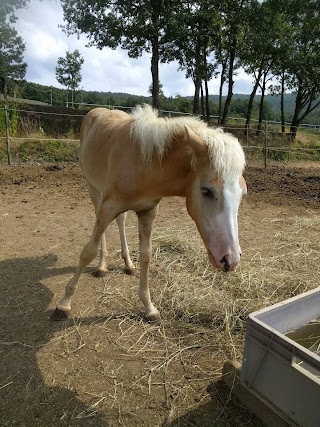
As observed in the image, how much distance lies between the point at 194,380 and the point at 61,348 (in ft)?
3.46

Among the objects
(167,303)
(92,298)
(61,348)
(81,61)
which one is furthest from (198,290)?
(81,61)

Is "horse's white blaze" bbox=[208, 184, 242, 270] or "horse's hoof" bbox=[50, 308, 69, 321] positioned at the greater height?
"horse's white blaze" bbox=[208, 184, 242, 270]

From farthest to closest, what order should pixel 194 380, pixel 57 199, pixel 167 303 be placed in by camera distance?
pixel 57 199 → pixel 167 303 → pixel 194 380

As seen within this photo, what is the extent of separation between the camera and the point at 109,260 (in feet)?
13.6

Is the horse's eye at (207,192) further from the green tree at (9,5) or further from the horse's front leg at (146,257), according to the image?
the green tree at (9,5)

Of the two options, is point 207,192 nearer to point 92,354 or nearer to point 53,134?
point 92,354

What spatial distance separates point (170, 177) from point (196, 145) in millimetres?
322

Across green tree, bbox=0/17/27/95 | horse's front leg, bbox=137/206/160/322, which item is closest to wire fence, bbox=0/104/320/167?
horse's front leg, bbox=137/206/160/322

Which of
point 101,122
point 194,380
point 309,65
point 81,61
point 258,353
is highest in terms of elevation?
point 81,61

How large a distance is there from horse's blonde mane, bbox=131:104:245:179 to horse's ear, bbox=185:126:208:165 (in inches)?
1.3

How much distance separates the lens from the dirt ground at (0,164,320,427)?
205 centimetres

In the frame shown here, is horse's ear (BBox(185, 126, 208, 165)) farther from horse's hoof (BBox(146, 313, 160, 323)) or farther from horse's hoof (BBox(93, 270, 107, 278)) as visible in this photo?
horse's hoof (BBox(93, 270, 107, 278))

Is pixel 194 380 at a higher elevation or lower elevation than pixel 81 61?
lower

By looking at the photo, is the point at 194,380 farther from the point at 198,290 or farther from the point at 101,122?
the point at 101,122
